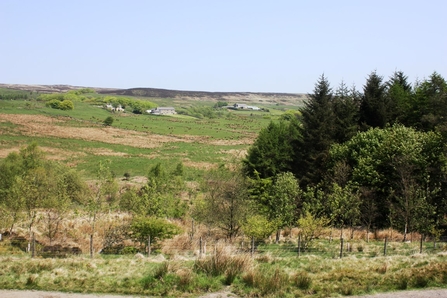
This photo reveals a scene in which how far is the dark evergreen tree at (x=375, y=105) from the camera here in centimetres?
4397

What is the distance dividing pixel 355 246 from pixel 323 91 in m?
21.2

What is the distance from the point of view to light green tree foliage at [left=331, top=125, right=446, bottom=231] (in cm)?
3159

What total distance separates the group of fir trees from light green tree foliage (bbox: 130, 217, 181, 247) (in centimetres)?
895

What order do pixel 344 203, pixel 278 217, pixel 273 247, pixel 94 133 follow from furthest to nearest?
pixel 94 133 < pixel 344 203 < pixel 278 217 < pixel 273 247

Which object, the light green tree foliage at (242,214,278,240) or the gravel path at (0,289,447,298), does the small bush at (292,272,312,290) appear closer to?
the gravel path at (0,289,447,298)

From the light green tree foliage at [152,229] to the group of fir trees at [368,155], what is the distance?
29.4 ft

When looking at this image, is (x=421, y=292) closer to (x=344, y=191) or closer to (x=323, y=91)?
(x=344, y=191)

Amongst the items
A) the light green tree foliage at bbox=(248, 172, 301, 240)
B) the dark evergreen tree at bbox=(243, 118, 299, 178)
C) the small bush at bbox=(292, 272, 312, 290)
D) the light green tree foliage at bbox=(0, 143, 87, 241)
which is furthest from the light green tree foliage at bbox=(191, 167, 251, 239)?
the small bush at bbox=(292, 272, 312, 290)

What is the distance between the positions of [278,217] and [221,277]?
14.9 m

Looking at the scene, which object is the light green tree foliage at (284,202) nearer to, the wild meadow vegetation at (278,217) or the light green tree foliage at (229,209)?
the wild meadow vegetation at (278,217)

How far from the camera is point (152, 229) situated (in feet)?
85.3

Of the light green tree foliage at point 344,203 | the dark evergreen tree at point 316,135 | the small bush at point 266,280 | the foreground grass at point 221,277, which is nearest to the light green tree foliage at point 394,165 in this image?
the light green tree foliage at point 344,203

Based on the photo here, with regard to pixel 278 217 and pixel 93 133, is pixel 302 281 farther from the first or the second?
pixel 93 133

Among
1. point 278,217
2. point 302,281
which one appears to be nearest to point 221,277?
point 302,281
